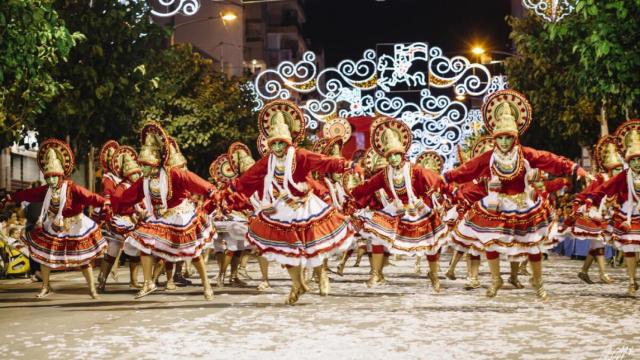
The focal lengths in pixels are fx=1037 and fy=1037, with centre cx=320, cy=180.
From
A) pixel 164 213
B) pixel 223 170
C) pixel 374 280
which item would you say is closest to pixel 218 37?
pixel 223 170

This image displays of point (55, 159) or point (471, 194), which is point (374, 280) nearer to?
point (471, 194)

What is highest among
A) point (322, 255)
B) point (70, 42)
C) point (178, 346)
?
point (70, 42)

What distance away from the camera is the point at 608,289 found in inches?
581

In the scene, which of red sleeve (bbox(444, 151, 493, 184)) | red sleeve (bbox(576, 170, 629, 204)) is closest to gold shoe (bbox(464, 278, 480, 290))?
red sleeve (bbox(576, 170, 629, 204))

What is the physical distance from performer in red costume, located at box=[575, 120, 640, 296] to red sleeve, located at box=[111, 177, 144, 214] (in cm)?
593

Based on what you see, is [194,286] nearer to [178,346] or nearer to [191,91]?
[178,346]

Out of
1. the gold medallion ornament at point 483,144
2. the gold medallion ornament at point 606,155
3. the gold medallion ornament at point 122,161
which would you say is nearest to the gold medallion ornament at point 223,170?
the gold medallion ornament at point 122,161

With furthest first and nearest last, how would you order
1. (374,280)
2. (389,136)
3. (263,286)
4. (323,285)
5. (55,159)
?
A: (374,280) < (263,286) < (389,136) < (55,159) < (323,285)

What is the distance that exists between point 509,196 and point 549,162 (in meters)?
0.64

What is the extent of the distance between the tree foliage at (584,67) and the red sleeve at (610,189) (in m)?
2.04

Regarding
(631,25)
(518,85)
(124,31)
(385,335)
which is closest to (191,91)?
(518,85)

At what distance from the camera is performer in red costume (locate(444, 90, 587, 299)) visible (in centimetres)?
1262

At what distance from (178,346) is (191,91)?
27088 mm

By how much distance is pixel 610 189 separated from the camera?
46.6 ft
